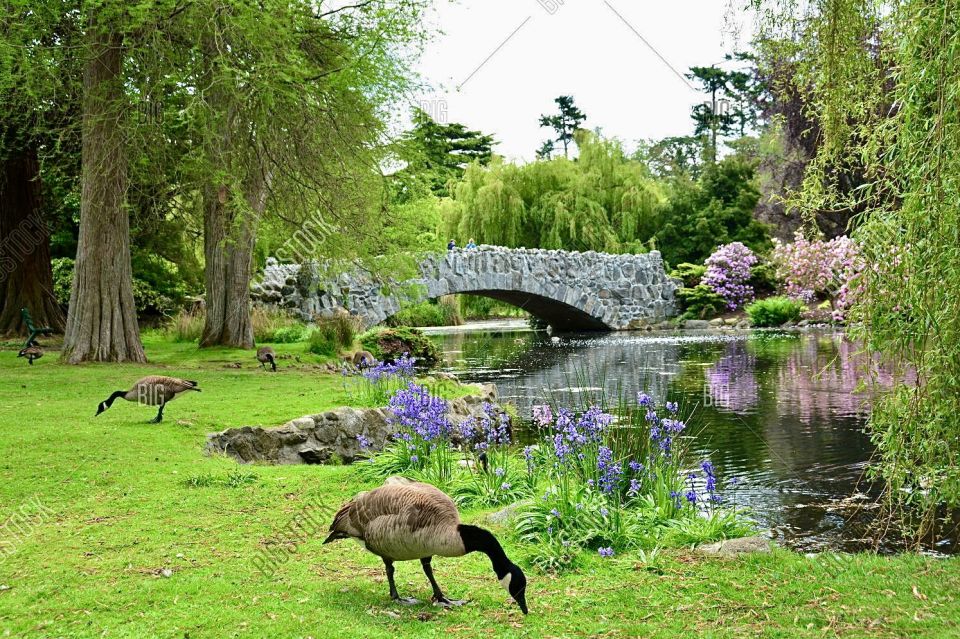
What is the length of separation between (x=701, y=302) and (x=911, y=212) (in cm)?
2976

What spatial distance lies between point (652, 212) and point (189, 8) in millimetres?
27462

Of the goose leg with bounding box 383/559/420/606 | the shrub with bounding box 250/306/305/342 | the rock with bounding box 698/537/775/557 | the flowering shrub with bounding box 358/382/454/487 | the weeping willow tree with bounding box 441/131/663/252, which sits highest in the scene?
the weeping willow tree with bounding box 441/131/663/252

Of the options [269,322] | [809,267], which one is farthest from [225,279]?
[809,267]

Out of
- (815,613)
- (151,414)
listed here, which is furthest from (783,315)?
Answer: (815,613)

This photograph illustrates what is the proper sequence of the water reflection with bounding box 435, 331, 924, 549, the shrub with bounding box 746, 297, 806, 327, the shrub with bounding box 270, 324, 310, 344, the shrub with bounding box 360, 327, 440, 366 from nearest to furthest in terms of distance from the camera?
1. the water reflection with bounding box 435, 331, 924, 549
2. the shrub with bounding box 270, 324, 310, 344
3. the shrub with bounding box 360, 327, 440, 366
4. the shrub with bounding box 746, 297, 806, 327

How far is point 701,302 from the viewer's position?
109 ft

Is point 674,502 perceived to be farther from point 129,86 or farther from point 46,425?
point 129,86

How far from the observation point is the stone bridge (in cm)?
2186

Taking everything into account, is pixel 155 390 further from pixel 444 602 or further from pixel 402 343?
pixel 402 343

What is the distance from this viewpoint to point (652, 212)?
3603 centimetres

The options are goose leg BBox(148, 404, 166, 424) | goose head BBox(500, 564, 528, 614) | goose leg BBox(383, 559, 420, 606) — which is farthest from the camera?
goose leg BBox(148, 404, 166, 424)

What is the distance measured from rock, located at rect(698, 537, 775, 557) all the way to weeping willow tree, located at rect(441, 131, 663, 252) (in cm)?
2818

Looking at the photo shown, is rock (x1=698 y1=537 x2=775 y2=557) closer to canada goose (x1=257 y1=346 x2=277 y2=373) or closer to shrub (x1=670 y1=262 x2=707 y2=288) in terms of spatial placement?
canada goose (x1=257 y1=346 x2=277 y2=373)

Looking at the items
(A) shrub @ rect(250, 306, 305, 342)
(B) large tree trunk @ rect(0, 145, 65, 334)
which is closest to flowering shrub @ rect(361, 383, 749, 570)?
(A) shrub @ rect(250, 306, 305, 342)
